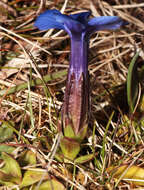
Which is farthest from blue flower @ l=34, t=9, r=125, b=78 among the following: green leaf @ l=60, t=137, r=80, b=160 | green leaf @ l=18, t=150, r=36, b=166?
green leaf @ l=18, t=150, r=36, b=166

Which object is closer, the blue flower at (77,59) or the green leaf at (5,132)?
the blue flower at (77,59)

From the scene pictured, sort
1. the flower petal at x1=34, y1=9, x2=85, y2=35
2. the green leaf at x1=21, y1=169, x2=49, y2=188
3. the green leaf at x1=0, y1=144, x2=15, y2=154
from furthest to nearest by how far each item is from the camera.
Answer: the green leaf at x1=0, y1=144, x2=15, y2=154
the green leaf at x1=21, y1=169, x2=49, y2=188
the flower petal at x1=34, y1=9, x2=85, y2=35

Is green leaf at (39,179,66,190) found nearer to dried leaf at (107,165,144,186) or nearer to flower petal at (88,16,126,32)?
dried leaf at (107,165,144,186)

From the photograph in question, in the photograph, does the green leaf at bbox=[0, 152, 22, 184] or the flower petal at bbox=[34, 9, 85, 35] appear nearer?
the flower petal at bbox=[34, 9, 85, 35]

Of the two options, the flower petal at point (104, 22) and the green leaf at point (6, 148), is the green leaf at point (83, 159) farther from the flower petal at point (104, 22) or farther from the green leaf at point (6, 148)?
the flower petal at point (104, 22)

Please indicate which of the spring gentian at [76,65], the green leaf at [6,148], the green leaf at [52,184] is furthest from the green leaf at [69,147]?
the green leaf at [6,148]

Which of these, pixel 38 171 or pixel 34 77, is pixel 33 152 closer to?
pixel 38 171

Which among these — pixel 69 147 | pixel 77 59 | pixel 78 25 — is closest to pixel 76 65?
pixel 77 59
